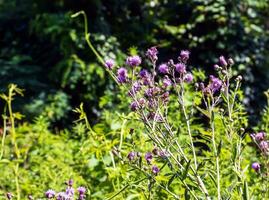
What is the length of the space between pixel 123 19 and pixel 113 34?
0.82 ft

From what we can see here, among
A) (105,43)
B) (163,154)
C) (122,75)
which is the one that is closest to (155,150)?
(163,154)

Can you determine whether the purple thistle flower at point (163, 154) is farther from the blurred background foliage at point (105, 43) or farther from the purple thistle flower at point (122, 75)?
the blurred background foliage at point (105, 43)

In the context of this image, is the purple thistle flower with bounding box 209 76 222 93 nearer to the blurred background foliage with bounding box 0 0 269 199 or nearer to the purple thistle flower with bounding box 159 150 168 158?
the purple thistle flower with bounding box 159 150 168 158

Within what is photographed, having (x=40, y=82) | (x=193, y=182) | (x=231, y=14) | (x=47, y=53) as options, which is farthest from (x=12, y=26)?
(x=193, y=182)

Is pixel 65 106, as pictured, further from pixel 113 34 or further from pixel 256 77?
pixel 256 77

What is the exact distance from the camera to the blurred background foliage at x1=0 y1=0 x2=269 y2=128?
6.00 m

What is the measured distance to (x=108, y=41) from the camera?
614 cm

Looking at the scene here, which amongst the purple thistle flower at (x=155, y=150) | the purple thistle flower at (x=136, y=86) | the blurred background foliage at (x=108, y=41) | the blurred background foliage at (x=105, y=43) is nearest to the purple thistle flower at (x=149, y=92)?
the purple thistle flower at (x=136, y=86)

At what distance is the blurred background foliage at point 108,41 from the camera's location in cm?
600

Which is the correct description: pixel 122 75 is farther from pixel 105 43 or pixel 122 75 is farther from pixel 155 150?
pixel 105 43

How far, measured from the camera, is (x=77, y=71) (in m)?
6.02

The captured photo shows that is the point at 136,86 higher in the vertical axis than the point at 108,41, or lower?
higher

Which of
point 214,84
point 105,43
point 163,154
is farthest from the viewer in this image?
point 105,43

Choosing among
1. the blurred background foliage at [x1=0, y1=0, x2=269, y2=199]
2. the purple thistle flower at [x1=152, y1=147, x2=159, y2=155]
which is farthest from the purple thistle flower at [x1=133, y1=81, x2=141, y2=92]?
the blurred background foliage at [x1=0, y1=0, x2=269, y2=199]
